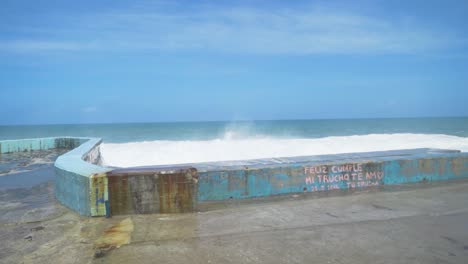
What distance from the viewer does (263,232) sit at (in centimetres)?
409

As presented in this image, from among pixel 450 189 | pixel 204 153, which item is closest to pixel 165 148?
pixel 204 153

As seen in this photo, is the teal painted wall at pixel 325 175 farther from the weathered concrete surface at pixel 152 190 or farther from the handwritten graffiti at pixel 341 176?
the weathered concrete surface at pixel 152 190

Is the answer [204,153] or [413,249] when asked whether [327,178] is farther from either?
[204,153]

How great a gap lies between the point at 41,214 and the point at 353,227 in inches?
183

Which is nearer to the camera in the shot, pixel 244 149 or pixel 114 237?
pixel 114 237

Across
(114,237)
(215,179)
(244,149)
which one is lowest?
(244,149)

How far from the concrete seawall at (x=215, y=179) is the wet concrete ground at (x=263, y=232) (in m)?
0.21

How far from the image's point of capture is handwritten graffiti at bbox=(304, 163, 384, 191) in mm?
6086

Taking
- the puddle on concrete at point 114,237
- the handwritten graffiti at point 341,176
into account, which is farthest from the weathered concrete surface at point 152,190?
the handwritten graffiti at point 341,176

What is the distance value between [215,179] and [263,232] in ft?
5.60

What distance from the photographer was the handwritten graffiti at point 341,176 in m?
6.09

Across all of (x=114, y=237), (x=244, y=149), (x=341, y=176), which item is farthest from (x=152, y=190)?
(x=244, y=149)

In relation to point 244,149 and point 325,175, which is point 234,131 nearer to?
point 244,149

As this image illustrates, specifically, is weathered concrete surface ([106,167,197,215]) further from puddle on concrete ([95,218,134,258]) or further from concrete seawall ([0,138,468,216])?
puddle on concrete ([95,218,134,258])
